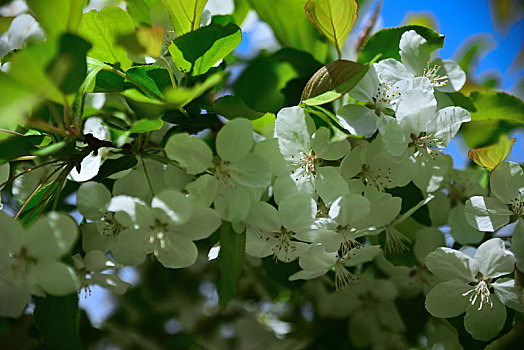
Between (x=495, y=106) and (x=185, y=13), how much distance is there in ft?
1.83

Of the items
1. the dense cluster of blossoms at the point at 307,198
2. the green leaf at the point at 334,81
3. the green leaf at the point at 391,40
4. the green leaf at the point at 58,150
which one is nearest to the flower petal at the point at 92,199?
the dense cluster of blossoms at the point at 307,198

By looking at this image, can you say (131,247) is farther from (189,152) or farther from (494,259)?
(494,259)

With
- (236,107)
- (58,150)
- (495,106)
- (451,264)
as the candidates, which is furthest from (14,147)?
(495,106)

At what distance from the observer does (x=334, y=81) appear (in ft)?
1.96

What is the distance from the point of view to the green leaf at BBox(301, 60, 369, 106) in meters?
0.58

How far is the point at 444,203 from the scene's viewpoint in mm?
863

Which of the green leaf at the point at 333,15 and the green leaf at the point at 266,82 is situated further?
the green leaf at the point at 266,82

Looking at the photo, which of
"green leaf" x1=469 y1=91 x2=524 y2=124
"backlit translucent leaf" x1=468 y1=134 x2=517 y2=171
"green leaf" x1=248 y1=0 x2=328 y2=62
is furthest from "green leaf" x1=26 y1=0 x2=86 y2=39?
"green leaf" x1=469 y1=91 x2=524 y2=124

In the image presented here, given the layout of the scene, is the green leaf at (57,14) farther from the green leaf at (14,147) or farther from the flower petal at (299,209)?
the flower petal at (299,209)

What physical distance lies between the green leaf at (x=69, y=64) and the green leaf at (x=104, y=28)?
19 cm

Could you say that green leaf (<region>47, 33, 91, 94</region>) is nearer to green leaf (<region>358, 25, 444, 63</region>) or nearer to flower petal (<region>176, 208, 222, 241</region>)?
flower petal (<region>176, 208, 222, 241</region>)

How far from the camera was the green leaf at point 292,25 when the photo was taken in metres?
0.81

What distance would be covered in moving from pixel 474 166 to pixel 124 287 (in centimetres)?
72

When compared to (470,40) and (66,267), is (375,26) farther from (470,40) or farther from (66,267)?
(66,267)
